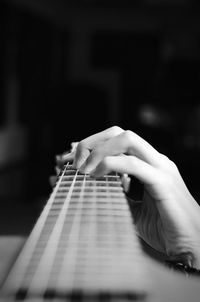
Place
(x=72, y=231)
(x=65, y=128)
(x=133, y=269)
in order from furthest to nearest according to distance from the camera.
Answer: (x=65, y=128), (x=72, y=231), (x=133, y=269)

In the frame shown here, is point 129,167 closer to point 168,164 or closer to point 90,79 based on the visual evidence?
point 168,164

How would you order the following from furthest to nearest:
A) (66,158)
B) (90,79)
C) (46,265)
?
(90,79), (66,158), (46,265)

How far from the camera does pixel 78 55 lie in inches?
261

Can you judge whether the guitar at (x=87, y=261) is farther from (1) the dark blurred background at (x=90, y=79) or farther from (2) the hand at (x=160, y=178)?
(1) the dark blurred background at (x=90, y=79)

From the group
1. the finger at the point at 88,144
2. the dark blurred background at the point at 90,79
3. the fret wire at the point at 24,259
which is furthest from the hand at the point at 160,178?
the dark blurred background at the point at 90,79

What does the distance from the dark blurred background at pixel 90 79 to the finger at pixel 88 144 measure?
2.52m

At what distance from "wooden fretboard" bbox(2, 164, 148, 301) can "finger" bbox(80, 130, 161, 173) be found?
0.21ft

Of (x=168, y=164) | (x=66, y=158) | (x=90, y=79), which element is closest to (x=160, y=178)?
(x=168, y=164)

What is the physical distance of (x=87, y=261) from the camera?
398 mm

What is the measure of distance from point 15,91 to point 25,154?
80 centimetres

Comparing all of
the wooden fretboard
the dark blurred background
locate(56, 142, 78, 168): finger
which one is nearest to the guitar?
the wooden fretboard

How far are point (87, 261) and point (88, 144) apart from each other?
313 mm

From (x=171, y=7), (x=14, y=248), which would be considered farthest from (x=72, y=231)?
(x=171, y=7)

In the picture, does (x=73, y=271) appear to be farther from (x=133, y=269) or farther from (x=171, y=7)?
(x=171, y=7)
